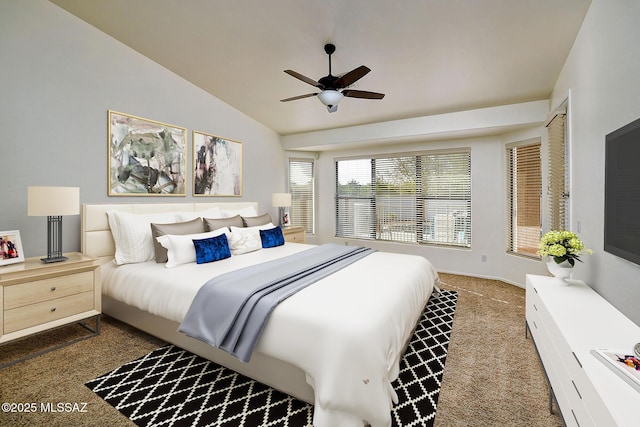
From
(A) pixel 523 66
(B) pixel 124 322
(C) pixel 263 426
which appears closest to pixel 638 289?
(C) pixel 263 426

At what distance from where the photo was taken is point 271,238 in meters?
3.98

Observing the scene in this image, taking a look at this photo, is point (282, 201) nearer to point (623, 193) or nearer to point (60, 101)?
point (60, 101)

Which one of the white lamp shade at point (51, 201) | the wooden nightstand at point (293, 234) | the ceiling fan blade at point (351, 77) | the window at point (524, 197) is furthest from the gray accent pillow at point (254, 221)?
the window at point (524, 197)

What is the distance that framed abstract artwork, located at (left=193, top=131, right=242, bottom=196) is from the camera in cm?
420

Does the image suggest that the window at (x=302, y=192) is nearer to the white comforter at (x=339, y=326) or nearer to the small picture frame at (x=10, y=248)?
the white comforter at (x=339, y=326)

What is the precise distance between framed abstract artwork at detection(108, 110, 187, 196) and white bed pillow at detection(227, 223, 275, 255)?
1096 mm

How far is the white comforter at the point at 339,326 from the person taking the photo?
1.48m

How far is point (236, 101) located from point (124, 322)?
3.33 meters

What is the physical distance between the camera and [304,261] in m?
2.91

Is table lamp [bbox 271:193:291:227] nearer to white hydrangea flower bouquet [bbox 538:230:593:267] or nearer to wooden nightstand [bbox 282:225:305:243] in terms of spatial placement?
wooden nightstand [bbox 282:225:305:243]

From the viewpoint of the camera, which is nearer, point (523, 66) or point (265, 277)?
point (265, 277)

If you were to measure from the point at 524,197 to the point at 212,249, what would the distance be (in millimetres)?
4299

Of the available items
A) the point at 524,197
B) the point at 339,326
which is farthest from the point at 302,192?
the point at 339,326

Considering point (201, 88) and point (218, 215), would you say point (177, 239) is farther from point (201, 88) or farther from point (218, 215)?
point (201, 88)
